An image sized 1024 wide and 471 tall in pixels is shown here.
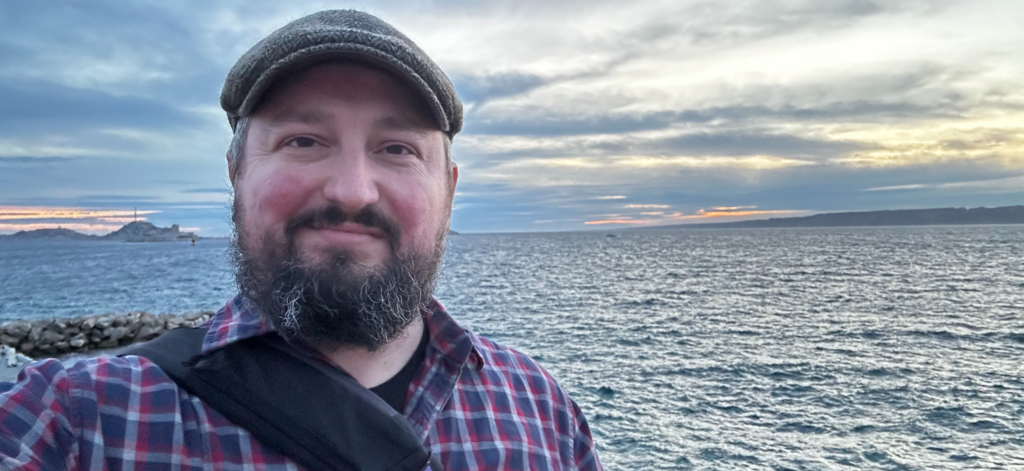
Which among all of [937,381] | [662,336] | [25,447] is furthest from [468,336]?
[662,336]

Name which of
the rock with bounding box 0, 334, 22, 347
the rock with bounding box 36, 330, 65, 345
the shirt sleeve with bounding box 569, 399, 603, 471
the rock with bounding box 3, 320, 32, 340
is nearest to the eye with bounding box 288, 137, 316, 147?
the shirt sleeve with bounding box 569, 399, 603, 471

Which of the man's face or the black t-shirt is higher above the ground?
the man's face

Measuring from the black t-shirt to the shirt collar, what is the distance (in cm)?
9

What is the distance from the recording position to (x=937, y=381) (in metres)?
17.4

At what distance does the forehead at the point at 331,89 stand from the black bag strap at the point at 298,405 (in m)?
0.63

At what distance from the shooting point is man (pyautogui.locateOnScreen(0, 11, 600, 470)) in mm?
1507

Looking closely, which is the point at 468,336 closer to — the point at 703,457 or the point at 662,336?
the point at 703,457

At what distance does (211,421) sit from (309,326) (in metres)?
0.32

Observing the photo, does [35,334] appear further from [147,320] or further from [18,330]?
[147,320]

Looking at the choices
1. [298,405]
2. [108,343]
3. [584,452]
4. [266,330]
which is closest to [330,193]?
[266,330]

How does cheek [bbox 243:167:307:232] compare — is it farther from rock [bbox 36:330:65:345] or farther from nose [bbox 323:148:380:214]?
rock [bbox 36:330:65:345]

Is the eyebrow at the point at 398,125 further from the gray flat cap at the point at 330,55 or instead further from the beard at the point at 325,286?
the beard at the point at 325,286

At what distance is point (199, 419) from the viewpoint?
1362 millimetres

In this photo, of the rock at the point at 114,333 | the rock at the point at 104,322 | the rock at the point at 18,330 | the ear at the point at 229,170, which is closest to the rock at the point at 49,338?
the rock at the point at 18,330
